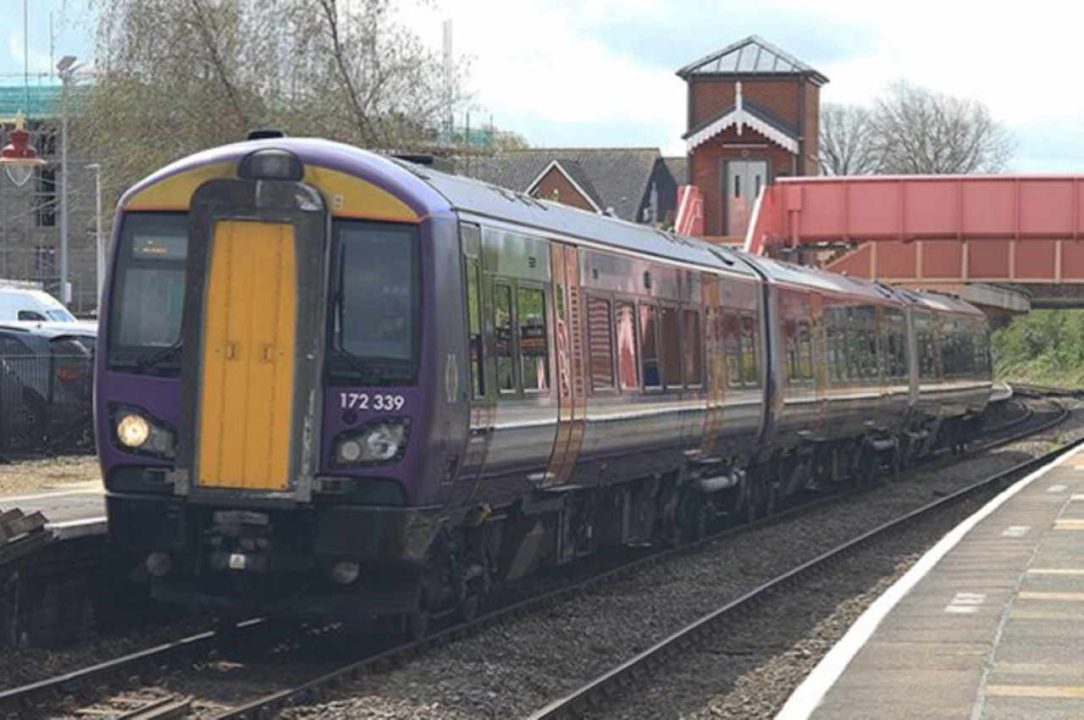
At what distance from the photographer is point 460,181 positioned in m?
13.5

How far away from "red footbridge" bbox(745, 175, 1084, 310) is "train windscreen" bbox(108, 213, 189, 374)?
1197 inches

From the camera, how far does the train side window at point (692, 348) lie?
62.3 feet

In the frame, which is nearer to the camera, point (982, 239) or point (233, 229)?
point (233, 229)

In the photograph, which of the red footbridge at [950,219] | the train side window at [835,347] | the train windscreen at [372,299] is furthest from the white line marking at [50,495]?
the red footbridge at [950,219]

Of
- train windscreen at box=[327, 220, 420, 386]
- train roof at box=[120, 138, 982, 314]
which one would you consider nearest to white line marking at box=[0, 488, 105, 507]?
train roof at box=[120, 138, 982, 314]

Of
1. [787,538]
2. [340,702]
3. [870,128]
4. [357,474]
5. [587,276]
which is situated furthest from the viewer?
[870,128]

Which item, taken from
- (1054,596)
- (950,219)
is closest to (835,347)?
(1054,596)

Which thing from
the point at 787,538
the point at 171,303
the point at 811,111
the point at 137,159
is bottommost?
the point at 787,538

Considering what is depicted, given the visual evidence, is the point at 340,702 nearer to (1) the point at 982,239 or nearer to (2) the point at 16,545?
(2) the point at 16,545

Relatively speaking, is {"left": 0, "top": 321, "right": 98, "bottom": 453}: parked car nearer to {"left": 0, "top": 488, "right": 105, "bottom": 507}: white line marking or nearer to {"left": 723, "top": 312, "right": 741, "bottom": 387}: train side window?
{"left": 0, "top": 488, "right": 105, "bottom": 507}: white line marking

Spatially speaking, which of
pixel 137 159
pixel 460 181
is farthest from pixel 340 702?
pixel 137 159

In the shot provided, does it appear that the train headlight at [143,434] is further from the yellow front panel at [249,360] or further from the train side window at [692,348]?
the train side window at [692,348]

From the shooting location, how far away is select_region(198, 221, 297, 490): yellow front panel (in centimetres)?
1213

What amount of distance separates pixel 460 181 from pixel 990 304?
44.9 meters
